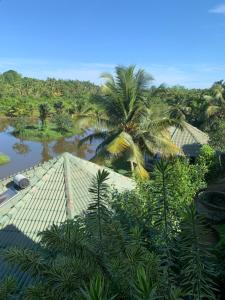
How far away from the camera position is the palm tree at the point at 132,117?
1802 cm

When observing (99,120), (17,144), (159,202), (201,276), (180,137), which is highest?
(159,202)

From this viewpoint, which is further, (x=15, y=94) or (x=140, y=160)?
(x=15, y=94)

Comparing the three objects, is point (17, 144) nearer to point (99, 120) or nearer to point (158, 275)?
point (99, 120)

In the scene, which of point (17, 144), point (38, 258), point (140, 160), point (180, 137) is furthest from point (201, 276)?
point (17, 144)

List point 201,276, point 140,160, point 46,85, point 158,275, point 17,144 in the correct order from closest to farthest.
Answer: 1. point 201,276
2. point 158,275
3. point 140,160
4. point 17,144
5. point 46,85

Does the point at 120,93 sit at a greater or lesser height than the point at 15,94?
greater

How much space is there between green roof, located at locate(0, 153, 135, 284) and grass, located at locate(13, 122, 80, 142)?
148 feet

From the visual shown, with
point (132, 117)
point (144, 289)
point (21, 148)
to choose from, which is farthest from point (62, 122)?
point (144, 289)

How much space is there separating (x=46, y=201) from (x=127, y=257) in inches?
305

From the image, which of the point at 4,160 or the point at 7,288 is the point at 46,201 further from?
the point at 4,160

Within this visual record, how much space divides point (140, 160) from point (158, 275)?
14.2 metres

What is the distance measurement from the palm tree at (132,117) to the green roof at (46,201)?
198 inches

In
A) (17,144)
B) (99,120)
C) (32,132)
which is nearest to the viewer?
(99,120)

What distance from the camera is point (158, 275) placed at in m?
3.23
